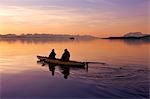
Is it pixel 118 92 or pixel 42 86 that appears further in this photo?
pixel 42 86

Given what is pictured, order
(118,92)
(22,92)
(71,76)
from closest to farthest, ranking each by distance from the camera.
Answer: (118,92) → (22,92) → (71,76)

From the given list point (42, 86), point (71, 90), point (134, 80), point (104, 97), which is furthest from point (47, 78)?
point (104, 97)

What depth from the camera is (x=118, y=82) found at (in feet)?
60.3

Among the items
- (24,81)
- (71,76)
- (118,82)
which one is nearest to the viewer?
(118,82)

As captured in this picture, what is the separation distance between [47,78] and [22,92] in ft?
17.1

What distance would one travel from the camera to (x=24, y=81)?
20688 mm

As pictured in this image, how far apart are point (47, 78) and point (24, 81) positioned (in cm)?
200

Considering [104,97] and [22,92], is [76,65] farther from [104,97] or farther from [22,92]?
[104,97]

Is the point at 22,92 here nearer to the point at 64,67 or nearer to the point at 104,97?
the point at 104,97

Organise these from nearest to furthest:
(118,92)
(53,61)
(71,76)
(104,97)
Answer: (104,97) < (118,92) < (71,76) < (53,61)

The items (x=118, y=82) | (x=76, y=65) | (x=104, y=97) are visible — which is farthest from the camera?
(x=76, y=65)

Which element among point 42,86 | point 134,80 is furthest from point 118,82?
point 42,86

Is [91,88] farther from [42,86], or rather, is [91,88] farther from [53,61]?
[53,61]

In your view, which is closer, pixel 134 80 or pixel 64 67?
pixel 134 80
